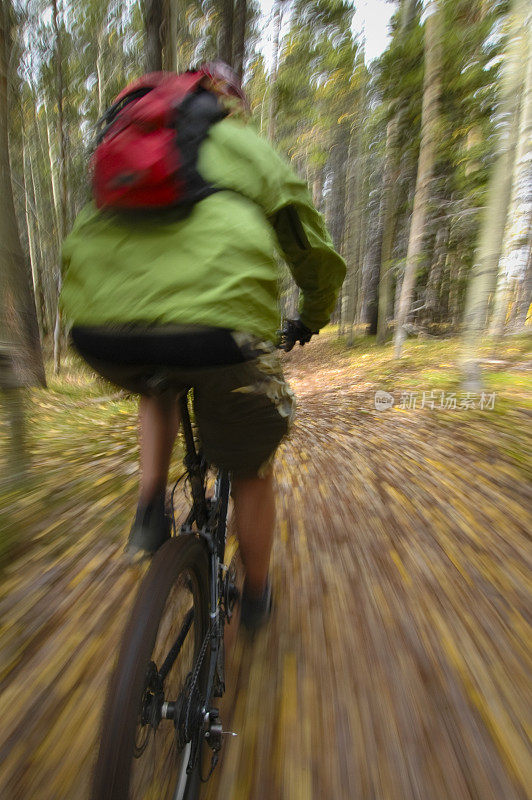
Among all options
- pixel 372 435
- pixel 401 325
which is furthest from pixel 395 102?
pixel 372 435

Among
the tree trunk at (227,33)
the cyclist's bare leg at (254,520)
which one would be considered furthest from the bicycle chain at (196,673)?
the tree trunk at (227,33)

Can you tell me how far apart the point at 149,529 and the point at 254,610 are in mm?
689

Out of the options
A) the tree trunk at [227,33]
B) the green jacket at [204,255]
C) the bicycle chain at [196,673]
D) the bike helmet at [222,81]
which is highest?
the tree trunk at [227,33]

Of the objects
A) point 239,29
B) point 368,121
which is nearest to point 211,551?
point 239,29

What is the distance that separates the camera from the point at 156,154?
814 millimetres

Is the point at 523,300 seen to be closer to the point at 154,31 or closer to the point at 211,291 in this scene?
the point at 154,31

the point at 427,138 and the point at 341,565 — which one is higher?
the point at 427,138

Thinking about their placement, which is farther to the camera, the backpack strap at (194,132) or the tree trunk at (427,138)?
the tree trunk at (427,138)

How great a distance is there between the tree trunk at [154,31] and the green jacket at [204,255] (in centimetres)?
499

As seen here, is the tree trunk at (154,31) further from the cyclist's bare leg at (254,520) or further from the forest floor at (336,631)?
the cyclist's bare leg at (254,520)

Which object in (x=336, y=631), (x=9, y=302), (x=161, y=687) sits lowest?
(x=336, y=631)

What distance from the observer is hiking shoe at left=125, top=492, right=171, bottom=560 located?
47.5 inches

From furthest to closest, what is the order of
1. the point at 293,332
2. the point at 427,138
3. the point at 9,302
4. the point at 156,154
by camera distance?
the point at 427,138 < the point at 9,302 < the point at 293,332 < the point at 156,154

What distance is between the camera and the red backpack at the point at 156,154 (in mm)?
821
